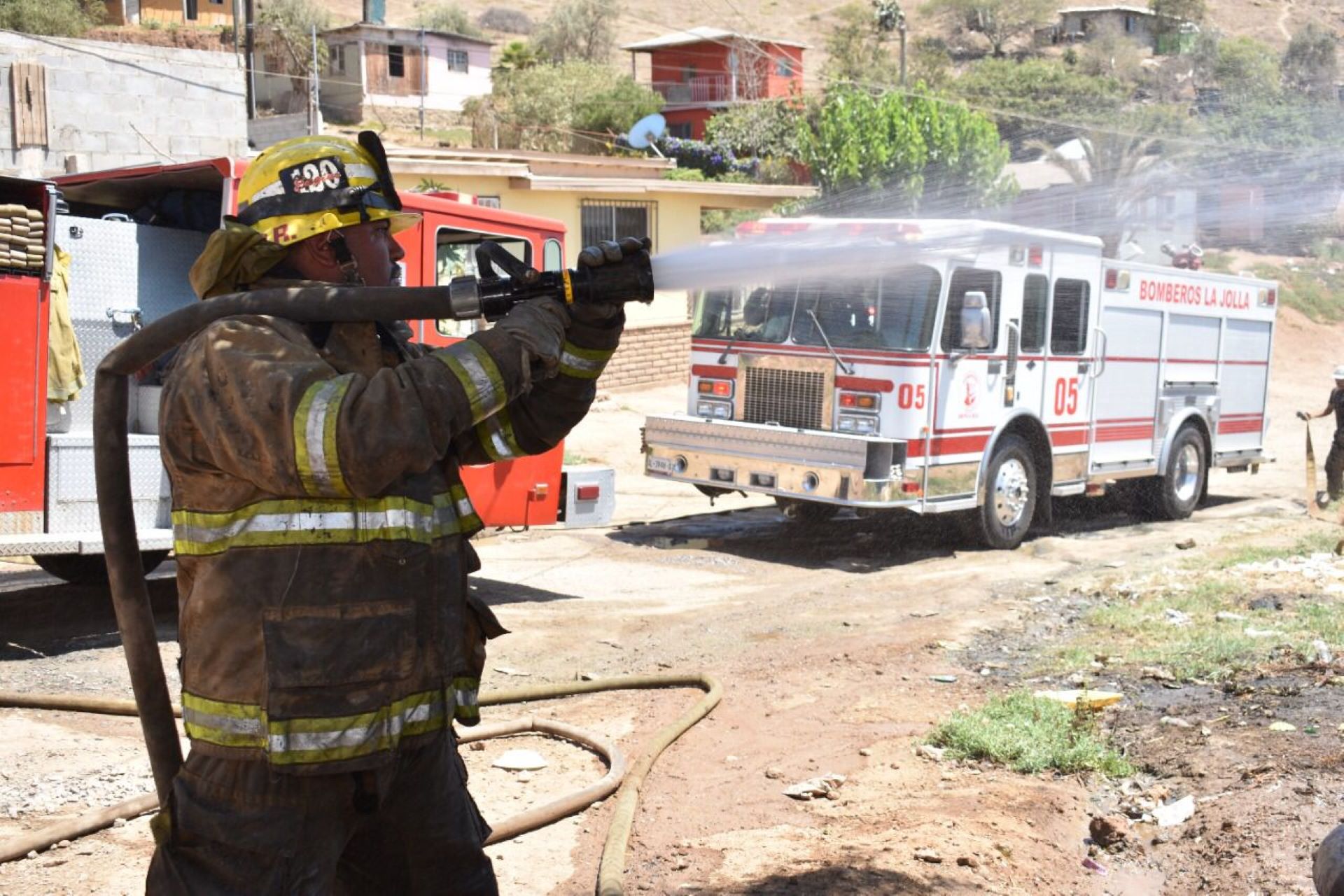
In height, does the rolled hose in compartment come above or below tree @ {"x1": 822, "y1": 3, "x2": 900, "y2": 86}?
below

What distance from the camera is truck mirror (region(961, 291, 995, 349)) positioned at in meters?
10.3

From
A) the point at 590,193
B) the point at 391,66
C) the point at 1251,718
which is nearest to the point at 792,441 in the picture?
the point at 1251,718

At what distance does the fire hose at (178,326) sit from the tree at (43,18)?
39613 millimetres

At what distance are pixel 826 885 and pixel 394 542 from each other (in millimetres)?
2186

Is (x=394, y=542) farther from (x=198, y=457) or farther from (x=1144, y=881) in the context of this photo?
(x=1144, y=881)

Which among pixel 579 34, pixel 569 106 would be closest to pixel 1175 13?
pixel 579 34

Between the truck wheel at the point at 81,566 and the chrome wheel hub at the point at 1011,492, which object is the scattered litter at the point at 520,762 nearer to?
the truck wheel at the point at 81,566

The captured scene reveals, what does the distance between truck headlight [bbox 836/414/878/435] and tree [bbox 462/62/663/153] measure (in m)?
32.2

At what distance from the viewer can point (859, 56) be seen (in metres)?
68.9

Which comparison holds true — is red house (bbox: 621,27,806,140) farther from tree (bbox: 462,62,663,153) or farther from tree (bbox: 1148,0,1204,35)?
tree (bbox: 1148,0,1204,35)

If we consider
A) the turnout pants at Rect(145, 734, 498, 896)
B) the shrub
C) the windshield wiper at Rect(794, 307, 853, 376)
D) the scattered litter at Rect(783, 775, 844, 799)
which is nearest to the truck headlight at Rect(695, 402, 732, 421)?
the windshield wiper at Rect(794, 307, 853, 376)

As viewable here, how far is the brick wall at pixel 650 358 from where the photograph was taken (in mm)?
21344

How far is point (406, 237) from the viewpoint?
326 inches

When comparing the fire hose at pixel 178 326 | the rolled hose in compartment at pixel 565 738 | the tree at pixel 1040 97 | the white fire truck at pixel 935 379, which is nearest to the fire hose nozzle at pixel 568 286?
the fire hose at pixel 178 326
